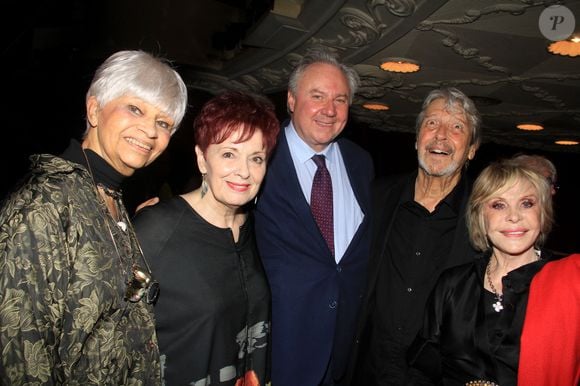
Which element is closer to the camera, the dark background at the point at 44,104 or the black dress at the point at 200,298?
the black dress at the point at 200,298

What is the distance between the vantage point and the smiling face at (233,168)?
1.69m

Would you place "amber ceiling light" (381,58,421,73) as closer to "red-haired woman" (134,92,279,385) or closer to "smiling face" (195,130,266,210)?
"red-haired woman" (134,92,279,385)

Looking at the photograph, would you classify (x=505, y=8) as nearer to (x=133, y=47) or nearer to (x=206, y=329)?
(x=206, y=329)

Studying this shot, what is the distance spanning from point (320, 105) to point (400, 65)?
3.68 m

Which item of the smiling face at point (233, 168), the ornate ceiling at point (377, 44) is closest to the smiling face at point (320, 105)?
the smiling face at point (233, 168)

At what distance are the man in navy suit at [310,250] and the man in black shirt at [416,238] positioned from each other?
0.36 feet

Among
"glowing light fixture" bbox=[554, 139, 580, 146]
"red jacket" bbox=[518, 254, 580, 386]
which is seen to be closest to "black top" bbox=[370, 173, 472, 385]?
"red jacket" bbox=[518, 254, 580, 386]

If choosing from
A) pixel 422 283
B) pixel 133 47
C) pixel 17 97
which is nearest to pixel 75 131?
pixel 17 97

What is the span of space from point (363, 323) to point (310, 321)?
0.32 m

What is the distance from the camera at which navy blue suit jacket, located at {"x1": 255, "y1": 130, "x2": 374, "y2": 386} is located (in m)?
2.14

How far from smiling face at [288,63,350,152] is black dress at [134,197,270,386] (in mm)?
920

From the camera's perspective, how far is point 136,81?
57.9 inches

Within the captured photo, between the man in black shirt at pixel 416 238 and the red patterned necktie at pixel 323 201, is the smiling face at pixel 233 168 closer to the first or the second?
the red patterned necktie at pixel 323 201

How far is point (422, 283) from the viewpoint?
84.1 inches
